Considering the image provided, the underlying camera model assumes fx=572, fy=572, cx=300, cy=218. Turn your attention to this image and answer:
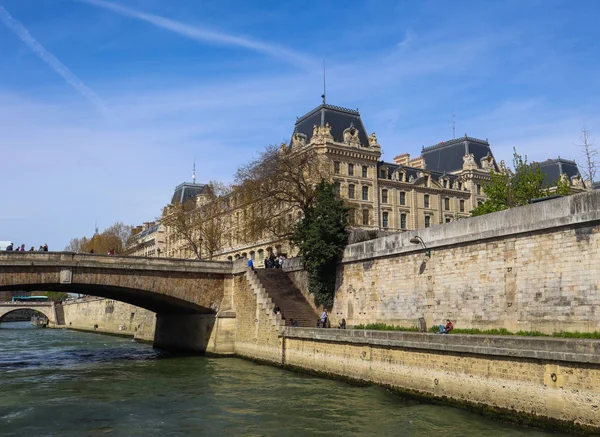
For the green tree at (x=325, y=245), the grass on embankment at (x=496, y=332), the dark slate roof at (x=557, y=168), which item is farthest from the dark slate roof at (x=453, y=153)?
the grass on embankment at (x=496, y=332)

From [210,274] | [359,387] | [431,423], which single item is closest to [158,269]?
[210,274]

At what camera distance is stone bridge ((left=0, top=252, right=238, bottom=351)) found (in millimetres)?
32469

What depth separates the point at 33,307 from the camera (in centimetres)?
9350

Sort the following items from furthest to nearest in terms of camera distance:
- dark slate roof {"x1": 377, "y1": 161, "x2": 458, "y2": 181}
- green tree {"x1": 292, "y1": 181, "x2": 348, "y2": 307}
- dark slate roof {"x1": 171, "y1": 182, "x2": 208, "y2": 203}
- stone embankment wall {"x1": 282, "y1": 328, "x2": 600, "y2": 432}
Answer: dark slate roof {"x1": 171, "y1": 182, "x2": 208, "y2": 203}
dark slate roof {"x1": 377, "y1": 161, "x2": 458, "y2": 181}
green tree {"x1": 292, "y1": 181, "x2": 348, "y2": 307}
stone embankment wall {"x1": 282, "y1": 328, "x2": 600, "y2": 432}

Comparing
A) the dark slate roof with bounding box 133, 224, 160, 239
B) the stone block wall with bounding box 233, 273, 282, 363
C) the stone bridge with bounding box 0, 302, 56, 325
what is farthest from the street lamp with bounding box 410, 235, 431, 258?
the dark slate roof with bounding box 133, 224, 160, 239

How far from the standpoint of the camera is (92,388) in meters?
25.6

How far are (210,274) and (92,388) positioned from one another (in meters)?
13.6

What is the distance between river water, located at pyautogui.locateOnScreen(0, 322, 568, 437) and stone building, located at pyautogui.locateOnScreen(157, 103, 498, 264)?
32678 mm

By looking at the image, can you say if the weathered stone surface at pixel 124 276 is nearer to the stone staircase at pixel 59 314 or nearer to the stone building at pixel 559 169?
the stone building at pixel 559 169

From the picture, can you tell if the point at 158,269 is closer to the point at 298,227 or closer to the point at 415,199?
the point at 298,227

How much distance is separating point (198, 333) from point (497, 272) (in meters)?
23.3

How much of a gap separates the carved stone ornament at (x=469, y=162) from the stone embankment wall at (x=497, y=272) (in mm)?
57687

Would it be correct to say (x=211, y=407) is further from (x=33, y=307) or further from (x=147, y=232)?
(x=147, y=232)

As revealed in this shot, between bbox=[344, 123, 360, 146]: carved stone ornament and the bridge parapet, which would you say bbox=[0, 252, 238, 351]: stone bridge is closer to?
the bridge parapet
